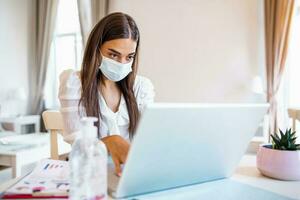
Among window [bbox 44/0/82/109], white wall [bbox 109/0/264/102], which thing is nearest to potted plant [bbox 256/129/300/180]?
white wall [bbox 109/0/264/102]

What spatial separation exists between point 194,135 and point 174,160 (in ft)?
0.21

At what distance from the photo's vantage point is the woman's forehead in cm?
97

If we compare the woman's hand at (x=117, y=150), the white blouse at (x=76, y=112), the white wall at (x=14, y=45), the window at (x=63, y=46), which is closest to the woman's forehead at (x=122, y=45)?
the white blouse at (x=76, y=112)

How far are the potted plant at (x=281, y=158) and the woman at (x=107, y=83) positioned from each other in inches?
16.5

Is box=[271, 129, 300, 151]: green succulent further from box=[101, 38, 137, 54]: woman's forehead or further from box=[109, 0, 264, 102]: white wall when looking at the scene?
box=[109, 0, 264, 102]: white wall

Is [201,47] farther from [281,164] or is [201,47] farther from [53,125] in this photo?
[281,164]

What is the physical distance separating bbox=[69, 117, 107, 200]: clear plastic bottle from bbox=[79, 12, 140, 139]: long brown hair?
0.52 metres

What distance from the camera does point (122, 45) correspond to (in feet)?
3.19

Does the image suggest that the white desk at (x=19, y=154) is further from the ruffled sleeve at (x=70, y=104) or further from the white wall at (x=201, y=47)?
the white wall at (x=201, y=47)

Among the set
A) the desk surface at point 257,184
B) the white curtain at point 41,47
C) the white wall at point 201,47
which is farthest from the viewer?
the white curtain at point 41,47

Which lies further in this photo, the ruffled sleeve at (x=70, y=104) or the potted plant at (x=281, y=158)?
the ruffled sleeve at (x=70, y=104)

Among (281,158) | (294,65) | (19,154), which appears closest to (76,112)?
(281,158)

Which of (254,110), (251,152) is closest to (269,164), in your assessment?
(254,110)

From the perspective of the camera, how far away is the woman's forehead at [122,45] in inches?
38.3
